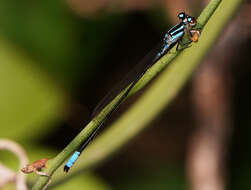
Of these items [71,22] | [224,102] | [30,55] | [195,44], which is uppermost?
[71,22]

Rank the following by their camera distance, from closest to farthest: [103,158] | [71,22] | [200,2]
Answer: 1. [103,158]
2. [200,2]
3. [71,22]

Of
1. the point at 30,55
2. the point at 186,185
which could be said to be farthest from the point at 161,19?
the point at 186,185

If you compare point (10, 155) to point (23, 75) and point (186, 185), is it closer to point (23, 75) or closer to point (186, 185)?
point (23, 75)

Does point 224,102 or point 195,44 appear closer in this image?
point 195,44

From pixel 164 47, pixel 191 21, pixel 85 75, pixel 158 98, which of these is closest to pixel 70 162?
pixel 158 98

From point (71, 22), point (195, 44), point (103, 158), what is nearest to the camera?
point (195, 44)

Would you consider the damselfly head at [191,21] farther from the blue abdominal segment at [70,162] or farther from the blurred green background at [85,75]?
the blurred green background at [85,75]

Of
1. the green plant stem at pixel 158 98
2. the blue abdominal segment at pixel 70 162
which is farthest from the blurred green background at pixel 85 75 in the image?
the blue abdominal segment at pixel 70 162

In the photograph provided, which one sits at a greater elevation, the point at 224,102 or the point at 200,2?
→ the point at 200,2

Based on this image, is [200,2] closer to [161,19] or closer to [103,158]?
[161,19]
